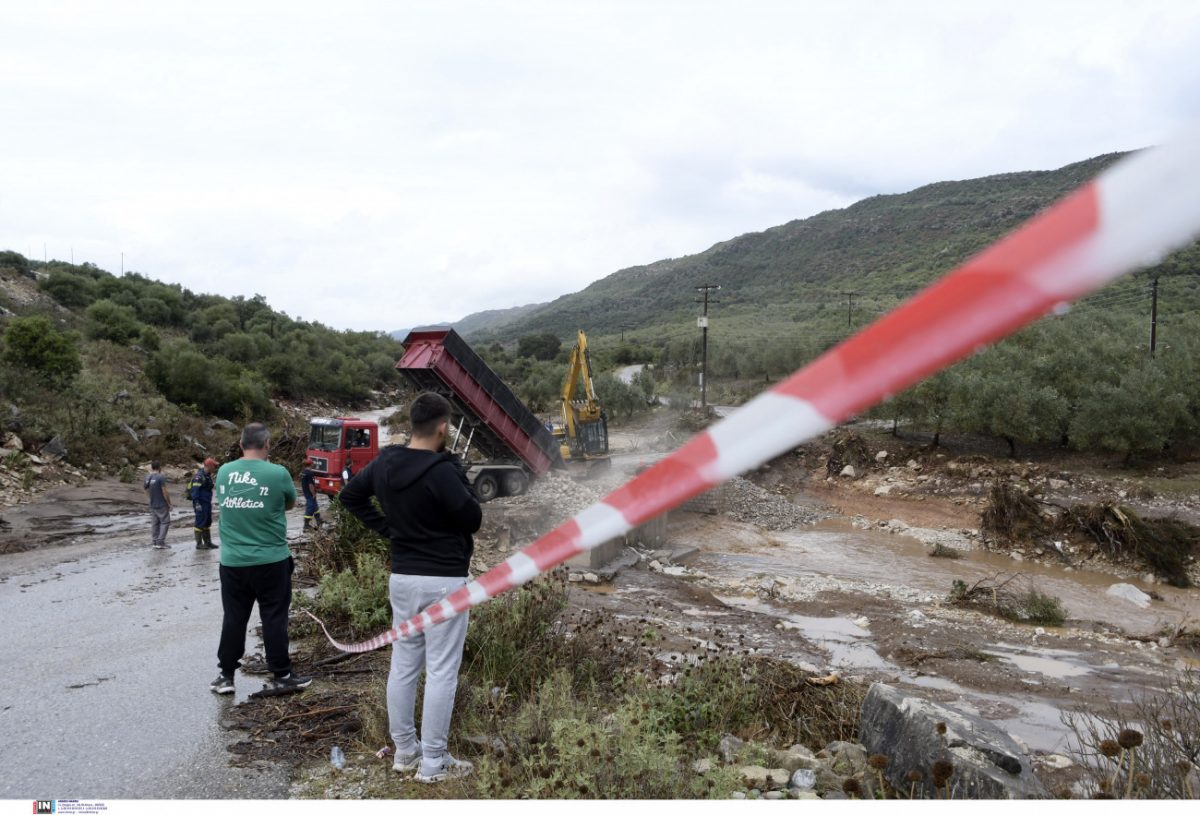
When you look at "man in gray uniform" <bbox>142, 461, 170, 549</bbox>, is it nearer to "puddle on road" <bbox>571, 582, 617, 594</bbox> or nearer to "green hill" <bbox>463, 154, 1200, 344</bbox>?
"puddle on road" <bbox>571, 582, 617, 594</bbox>

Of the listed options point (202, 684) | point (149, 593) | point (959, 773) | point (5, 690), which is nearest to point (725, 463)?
point (959, 773)

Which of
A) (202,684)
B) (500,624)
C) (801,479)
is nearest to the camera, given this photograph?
(500,624)

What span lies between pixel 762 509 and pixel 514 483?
7.47 metres

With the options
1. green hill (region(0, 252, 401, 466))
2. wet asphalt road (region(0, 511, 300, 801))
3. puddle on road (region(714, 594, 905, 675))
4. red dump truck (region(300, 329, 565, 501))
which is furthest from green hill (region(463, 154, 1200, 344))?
wet asphalt road (region(0, 511, 300, 801))

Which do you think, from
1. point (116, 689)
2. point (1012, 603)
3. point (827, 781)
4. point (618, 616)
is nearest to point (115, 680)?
point (116, 689)

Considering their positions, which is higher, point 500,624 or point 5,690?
point 500,624

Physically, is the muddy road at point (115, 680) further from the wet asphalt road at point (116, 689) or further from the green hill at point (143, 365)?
the green hill at point (143, 365)

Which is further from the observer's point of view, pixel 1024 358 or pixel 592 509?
pixel 1024 358

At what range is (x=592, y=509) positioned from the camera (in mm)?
1776

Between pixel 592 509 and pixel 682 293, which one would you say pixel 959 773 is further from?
pixel 682 293

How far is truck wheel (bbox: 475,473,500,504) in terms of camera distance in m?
15.9

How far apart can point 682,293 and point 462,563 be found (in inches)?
4552

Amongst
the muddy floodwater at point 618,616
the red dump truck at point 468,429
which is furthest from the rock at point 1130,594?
the red dump truck at point 468,429

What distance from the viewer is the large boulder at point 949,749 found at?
3.34 metres
